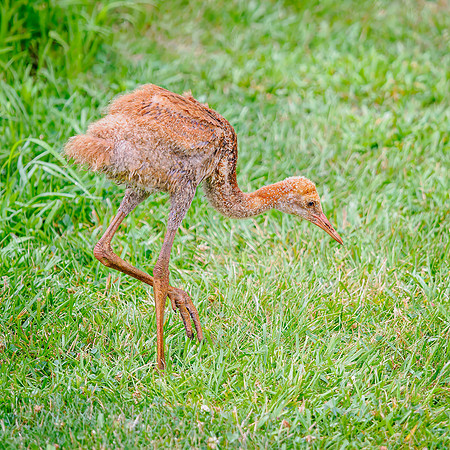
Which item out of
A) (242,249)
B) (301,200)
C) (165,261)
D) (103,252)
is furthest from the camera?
(242,249)

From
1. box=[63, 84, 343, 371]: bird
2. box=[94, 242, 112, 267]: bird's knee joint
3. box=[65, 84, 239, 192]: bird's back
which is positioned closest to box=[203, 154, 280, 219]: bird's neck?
box=[63, 84, 343, 371]: bird

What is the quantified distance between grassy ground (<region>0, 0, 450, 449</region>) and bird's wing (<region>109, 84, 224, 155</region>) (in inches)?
35.1

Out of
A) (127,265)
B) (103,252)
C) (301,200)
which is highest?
(301,200)

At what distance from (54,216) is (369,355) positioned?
2.61m

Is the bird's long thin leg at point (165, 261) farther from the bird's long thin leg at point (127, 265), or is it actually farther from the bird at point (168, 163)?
the bird's long thin leg at point (127, 265)

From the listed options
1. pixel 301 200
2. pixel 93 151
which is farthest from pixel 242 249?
pixel 93 151

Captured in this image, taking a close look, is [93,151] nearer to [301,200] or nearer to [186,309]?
[186,309]

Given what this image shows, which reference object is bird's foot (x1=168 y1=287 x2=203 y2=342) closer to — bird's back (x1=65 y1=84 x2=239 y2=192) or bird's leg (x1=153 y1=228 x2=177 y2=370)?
bird's leg (x1=153 y1=228 x2=177 y2=370)

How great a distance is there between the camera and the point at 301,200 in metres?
4.12

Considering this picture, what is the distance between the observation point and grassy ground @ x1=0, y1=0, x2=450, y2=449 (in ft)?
11.3

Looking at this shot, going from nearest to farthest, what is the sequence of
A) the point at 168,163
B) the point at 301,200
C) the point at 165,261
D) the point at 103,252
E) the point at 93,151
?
1. the point at 93,151
2. the point at 168,163
3. the point at 165,261
4. the point at 103,252
5. the point at 301,200

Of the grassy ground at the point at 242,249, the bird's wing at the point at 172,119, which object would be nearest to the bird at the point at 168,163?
the bird's wing at the point at 172,119

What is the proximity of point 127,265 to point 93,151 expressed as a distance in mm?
891

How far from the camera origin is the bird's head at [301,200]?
4.10 m
